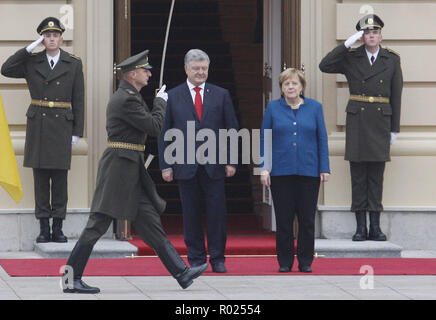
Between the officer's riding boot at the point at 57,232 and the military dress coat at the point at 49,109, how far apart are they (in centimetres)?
56

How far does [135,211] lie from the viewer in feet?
33.5

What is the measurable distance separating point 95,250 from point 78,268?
239 cm

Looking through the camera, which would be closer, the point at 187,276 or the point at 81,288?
the point at 81,288

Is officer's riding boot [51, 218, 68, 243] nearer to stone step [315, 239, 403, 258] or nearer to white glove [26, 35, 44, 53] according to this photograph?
white glove [26, 35, 44, 53]

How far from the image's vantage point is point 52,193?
12945 mm

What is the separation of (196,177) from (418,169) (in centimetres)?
295

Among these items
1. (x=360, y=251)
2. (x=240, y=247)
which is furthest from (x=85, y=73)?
(x=360, y=251)

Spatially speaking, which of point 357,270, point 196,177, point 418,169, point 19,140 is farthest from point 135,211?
point 418,169

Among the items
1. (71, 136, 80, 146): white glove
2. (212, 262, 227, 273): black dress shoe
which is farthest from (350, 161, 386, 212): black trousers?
(71, 136, 80, 146): white glove

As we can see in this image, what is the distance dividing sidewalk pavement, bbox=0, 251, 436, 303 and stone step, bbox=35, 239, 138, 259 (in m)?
0.92

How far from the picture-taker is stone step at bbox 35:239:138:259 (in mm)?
12516

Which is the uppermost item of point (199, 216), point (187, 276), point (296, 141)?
point (296, 141)

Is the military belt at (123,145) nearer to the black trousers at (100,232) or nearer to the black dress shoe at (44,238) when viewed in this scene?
the black trousers at (100,232)

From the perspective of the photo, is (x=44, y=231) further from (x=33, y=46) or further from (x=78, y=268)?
(x=78, y=268)
